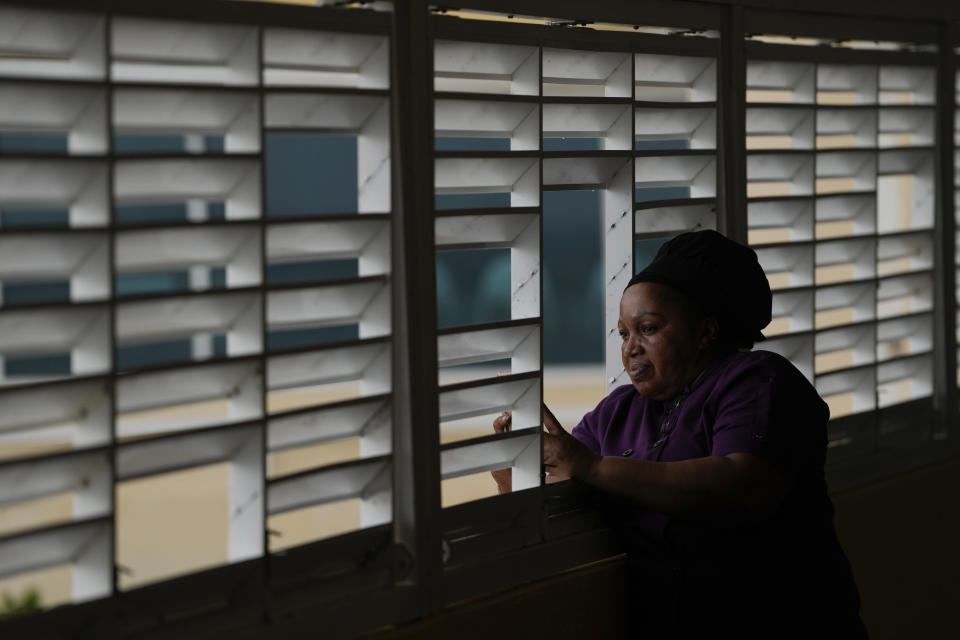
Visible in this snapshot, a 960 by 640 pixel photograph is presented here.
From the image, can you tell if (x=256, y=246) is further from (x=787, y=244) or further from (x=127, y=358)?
(x=787, y=244)

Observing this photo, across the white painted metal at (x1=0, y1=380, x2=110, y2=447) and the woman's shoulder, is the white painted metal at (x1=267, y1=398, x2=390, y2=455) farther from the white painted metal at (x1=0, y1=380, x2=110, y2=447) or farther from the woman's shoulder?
the woman's shoulder

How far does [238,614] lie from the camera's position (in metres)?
1.49

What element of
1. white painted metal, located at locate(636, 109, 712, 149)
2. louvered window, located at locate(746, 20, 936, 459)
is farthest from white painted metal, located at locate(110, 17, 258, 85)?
louvered window, located at locate(746, 20, 936, 459)

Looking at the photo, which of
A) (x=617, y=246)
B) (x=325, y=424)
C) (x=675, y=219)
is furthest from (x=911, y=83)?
(x=325, y=424)

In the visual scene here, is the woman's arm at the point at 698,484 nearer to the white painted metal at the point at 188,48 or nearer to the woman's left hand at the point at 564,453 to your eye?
the woman's left hand at the point at 564,453

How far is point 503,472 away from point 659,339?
358mm

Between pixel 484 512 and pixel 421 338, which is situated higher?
pixel 421 338

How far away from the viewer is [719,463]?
178 cm

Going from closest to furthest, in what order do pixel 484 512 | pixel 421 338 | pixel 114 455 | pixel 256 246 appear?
pixel 114 455 < pixel 256 246 < pixel 421 338 < pixel 484 512

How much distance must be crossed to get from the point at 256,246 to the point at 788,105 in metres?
1.30

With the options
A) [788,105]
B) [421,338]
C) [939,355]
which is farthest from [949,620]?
[421,338]

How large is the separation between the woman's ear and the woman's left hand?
0.26m

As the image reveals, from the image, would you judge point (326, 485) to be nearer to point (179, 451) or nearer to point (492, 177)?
point (179, 451)

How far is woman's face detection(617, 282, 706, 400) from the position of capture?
1879 millimetres
